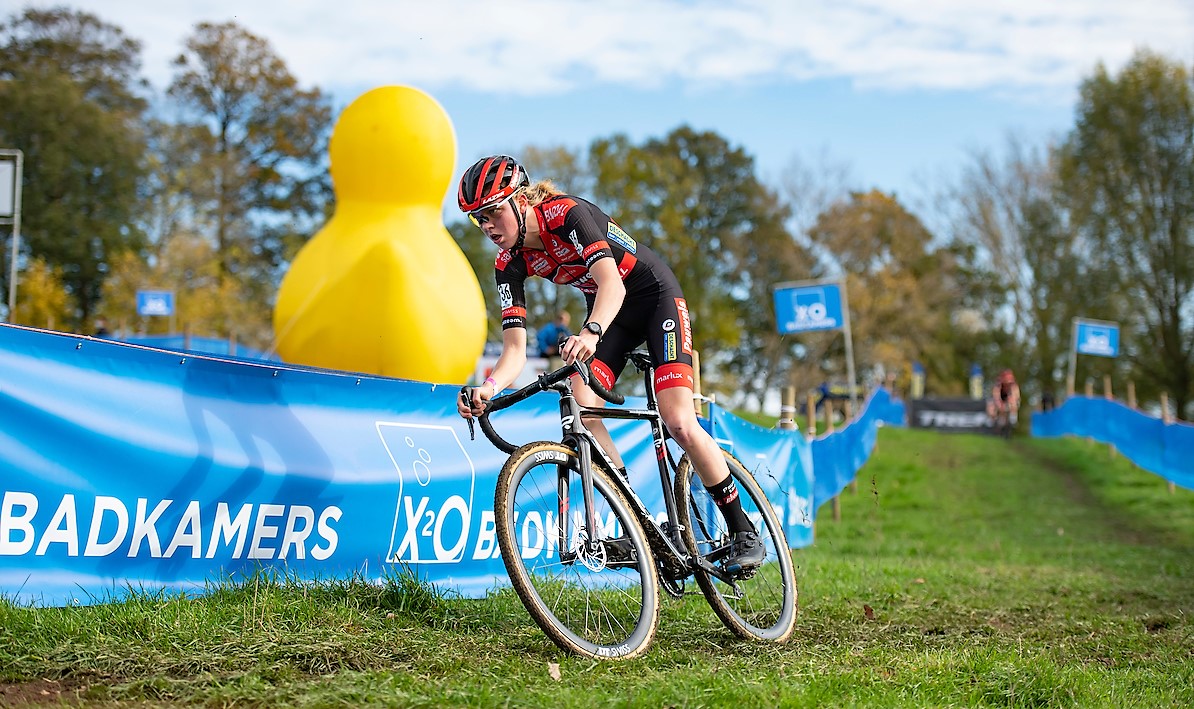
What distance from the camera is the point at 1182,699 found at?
4.54 meters

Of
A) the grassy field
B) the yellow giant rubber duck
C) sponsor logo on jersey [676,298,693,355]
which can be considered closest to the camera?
the grassy field

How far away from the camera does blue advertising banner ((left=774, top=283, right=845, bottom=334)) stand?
21.0 meters

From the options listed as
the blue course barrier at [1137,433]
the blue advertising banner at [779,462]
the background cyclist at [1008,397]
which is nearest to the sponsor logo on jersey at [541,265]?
the blue advertising banner at [779,462]

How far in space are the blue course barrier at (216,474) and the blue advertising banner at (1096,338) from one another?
30.1m

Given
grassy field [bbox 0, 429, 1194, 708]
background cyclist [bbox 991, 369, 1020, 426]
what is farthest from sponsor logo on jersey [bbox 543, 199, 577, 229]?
background cyclist [bbox 991, 369, 1020, 426]

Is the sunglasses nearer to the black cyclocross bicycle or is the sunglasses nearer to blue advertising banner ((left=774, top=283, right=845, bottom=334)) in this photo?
the black cyclocross bicycle

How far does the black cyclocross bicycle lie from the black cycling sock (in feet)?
0.34

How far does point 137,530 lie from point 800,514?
8.70 m

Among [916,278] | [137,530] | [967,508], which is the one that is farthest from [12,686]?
[916,278]

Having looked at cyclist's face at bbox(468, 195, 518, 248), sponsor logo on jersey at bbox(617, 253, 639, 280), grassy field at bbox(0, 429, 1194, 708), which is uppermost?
cyclist's face at bbox(468, 195, 518, 248)

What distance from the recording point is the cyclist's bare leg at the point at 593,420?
5434 millimetres

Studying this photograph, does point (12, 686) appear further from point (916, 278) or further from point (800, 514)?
point (916, 278)

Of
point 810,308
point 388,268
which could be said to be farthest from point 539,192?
point 810,308

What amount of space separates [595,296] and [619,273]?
0.17 metres
